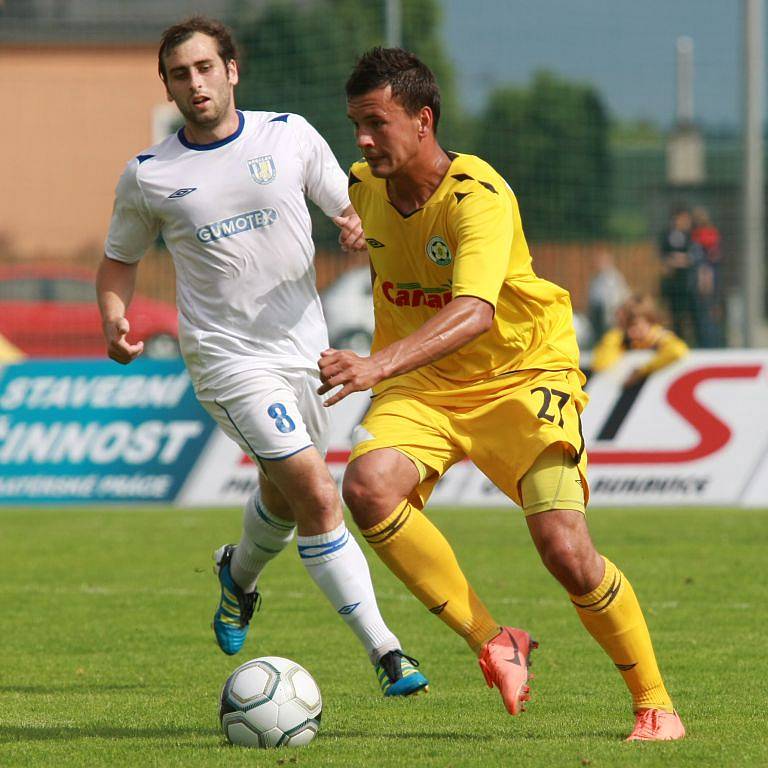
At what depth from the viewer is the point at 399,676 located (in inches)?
221

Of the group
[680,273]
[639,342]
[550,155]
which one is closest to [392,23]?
[550,155]

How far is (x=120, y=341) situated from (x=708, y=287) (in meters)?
12.4

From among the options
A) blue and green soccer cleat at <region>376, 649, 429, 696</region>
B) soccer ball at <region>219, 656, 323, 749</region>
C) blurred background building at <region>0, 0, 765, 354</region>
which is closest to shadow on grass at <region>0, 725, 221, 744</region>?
soccer ball at <region>219, 656, 323, 749</region>

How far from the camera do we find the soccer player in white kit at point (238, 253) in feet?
20.5

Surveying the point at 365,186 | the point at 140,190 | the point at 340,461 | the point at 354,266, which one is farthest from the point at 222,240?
the point at 354,266

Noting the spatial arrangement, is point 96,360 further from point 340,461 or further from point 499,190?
point 499,190

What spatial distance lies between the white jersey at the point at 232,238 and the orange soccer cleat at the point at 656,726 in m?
2.10

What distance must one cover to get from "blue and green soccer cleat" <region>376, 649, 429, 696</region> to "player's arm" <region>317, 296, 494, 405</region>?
3.67 feet

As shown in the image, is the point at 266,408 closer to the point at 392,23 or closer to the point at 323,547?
the point at 323,547

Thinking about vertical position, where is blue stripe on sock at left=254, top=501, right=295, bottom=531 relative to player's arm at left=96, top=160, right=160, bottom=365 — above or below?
below

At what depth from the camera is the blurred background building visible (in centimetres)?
1847

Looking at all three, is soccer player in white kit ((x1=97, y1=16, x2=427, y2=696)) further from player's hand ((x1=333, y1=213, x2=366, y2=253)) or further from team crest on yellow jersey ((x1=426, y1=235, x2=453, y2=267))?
team crest on yellow jersey ((x1=426, y1=235, x2=453, y2=267))

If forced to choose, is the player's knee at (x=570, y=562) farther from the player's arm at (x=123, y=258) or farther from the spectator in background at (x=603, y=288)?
the spectator in background at (x=603, y=288)

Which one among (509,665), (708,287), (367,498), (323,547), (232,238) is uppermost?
(232,238)
